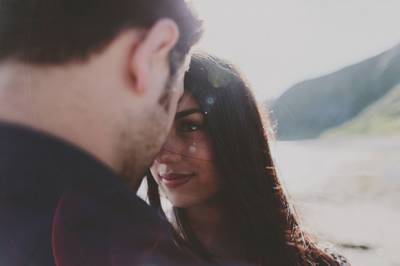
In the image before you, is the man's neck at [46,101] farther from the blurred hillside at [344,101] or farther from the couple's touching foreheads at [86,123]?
the blurred hillside at [344,101]

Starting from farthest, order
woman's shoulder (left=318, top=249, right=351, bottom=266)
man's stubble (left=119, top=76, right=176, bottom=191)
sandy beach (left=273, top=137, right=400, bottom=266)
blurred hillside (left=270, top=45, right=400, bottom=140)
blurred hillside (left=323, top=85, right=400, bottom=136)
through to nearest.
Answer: blurred hillside (left=270, top=45, right=400, bottom=140)
blurred hillside (left=323, top=85, right=400, bottom=136)
sandy beach (left=273, top=137, right=400, bottom=266)
woman's shoulder (left=318, top=249, right=351, bottom=266)
man's stubble (left=119, top=76, right=176, bottom=191)

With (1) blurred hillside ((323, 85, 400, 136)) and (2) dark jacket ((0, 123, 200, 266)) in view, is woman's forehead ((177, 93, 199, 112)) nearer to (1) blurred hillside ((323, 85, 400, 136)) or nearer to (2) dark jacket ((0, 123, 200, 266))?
(2) dark jacket ((0, 123, 200, 266))

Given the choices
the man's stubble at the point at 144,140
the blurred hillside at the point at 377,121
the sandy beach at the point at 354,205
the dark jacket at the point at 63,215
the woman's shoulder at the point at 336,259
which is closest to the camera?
the dark jacket at the point at 63,215

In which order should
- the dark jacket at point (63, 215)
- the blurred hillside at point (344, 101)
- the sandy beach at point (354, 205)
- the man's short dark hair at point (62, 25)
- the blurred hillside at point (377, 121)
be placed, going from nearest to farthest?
1. the dark jacket at point (63, 215)
2. the man's short dark hair at point (62, 25)
3. the sandy beach at point (354, 205)
4. the blurred hillside at point (377, 121)
5. the blurred hillside at point (344, 101)

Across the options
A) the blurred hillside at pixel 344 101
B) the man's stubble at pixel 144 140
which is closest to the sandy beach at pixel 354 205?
the man's stubble at pixel 144 140

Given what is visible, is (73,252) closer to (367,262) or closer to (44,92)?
(44,92)

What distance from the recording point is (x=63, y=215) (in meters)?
0.97

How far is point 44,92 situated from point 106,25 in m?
0.20

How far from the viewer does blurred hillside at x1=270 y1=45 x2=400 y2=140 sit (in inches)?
2385

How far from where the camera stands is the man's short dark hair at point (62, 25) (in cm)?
107

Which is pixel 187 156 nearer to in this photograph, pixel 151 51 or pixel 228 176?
pixel 228 176

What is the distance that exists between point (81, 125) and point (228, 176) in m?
2.07

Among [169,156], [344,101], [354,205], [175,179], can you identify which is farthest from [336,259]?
[344,101]

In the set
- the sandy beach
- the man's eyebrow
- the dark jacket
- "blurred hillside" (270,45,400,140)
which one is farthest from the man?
"blurred hillside" (270,45,400,140)
